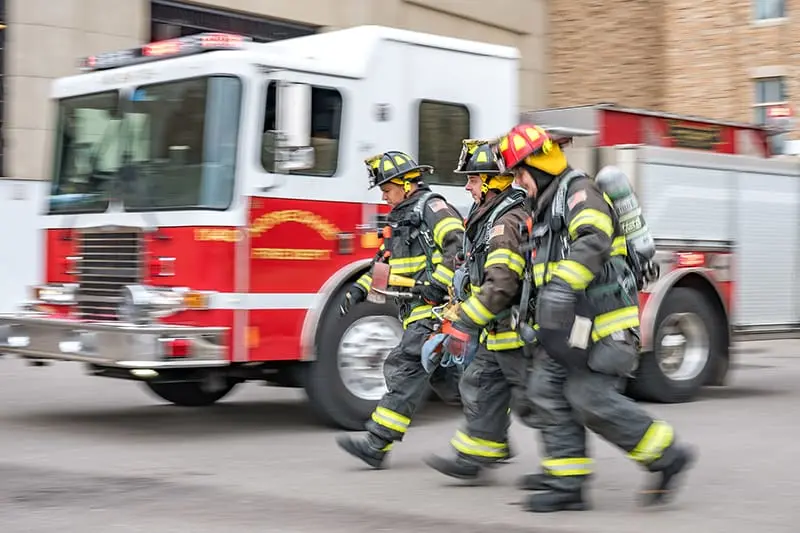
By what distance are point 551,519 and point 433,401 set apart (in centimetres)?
Answer: 456

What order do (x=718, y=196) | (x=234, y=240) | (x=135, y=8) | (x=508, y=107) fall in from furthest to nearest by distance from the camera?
(x=135, y=8), (x=718, y=196), (x=508, y=107), (x=234, y=240)

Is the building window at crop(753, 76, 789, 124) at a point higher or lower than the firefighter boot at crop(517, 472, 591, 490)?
higher

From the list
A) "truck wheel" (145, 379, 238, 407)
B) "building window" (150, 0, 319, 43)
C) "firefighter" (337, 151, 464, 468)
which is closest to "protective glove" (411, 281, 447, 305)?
"firefighter" (337, 151, 464, 468)

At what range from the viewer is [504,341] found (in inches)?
252

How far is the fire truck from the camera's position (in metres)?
8.11

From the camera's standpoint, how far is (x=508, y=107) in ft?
32.7

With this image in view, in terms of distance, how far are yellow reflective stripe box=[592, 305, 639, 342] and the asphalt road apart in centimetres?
90

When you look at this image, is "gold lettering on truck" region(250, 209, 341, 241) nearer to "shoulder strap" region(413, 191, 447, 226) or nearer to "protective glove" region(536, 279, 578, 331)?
"shoulder strap" region(413, 191, 447, 226)

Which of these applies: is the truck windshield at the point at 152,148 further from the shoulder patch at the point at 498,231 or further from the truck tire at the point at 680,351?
the truck tire at the point at 680,351

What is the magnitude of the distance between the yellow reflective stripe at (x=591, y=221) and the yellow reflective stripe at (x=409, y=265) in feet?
5.90

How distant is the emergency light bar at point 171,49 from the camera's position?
8.32 meters

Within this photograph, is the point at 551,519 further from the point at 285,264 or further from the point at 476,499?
the point at 285,264

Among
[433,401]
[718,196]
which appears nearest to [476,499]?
[433,401]

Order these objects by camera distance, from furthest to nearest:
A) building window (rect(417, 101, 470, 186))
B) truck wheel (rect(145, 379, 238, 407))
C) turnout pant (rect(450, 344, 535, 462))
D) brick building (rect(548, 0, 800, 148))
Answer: brick building (rect(548, 0, 800, 148)), truck wheel (rect(145, 379, 238, 407)), building window (rect(417, 101, 470, 186)), turnout pant (rect(450, 344, 535, 462))
